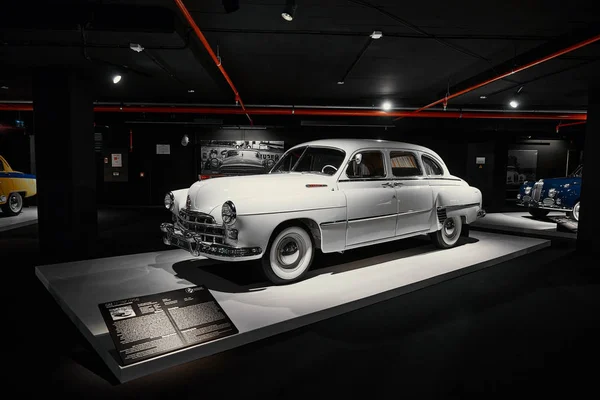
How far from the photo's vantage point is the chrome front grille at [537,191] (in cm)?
1002

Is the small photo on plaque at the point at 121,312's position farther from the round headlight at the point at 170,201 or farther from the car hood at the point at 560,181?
the car hood at the point at 560,181

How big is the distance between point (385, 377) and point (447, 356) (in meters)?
0.63

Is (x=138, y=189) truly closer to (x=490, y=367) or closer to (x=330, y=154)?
(x=330, y=154)

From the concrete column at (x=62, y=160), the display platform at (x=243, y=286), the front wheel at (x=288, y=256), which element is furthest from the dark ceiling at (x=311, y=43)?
the display platform at (x=243, y=286)

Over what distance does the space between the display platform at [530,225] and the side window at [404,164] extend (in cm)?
411

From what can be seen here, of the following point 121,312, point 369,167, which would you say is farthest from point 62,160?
point 369,167

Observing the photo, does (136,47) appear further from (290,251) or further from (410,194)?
(410,194)

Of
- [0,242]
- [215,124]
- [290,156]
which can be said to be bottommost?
[0,242]

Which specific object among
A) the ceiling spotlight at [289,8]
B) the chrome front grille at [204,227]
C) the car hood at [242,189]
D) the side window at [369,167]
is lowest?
the chrome front grille at [204,227]

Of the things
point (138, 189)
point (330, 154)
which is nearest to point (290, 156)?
point (330, 154)

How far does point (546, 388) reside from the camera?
255 cm

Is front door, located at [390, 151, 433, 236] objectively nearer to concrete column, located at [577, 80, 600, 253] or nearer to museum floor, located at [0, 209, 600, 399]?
museum floor, located at [0, 209, 600, 399]

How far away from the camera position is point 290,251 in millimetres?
4480

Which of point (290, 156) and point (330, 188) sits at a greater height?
point (290, 156)
